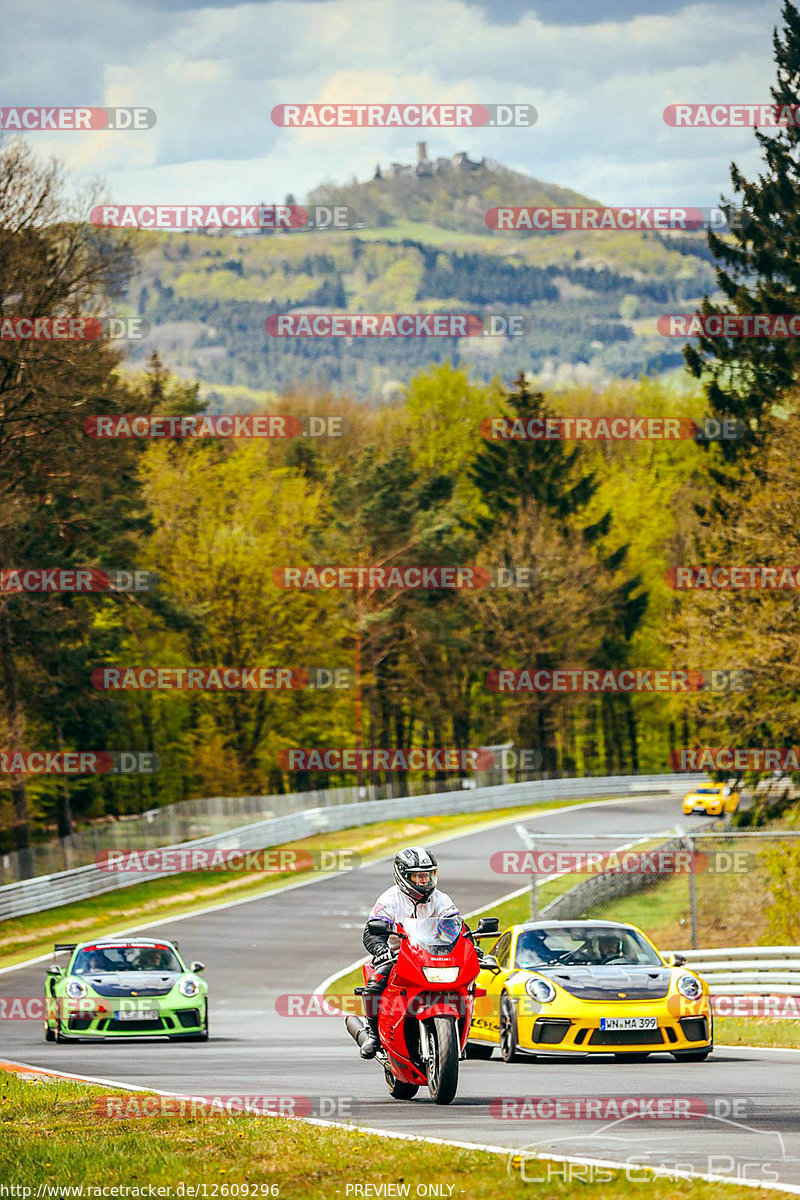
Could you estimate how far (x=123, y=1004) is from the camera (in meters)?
21.0

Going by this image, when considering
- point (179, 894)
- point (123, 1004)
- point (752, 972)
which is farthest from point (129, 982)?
point (179, 894)

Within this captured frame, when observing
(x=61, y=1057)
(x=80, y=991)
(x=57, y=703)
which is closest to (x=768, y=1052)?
(x=61, y=1057)

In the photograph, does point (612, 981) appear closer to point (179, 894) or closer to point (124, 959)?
point (124, 959)

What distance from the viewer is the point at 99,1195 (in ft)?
25.9

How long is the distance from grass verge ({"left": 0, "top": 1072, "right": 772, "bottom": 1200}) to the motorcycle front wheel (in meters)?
0.44

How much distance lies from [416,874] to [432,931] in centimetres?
36

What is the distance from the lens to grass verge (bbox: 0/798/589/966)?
128 ft

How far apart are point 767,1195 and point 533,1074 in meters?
6.75

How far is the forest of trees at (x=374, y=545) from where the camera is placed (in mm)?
40375

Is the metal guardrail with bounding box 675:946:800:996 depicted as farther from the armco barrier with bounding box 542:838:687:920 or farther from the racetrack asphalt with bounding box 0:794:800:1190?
the armco barrier with bounding box 542:838:687:920

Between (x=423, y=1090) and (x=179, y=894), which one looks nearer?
(x=423, y=1090)

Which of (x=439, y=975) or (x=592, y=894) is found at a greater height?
(x=439, y=975)

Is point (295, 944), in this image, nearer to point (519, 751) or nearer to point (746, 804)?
point (746, 804)

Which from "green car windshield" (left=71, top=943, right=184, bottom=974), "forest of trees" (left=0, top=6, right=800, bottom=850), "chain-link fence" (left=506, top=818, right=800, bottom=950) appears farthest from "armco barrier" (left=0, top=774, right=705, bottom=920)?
"green car windshield" (left=71, top=943, right=184, bottom=974)
